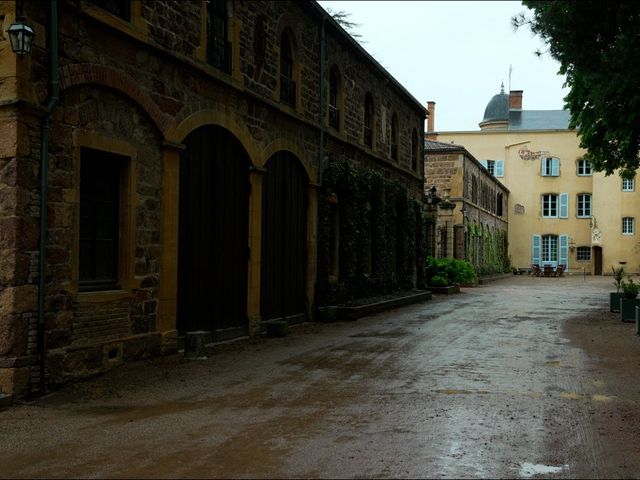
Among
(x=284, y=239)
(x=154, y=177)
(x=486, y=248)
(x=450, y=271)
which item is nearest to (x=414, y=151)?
(x=450, y=271)

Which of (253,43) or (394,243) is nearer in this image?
(253,43)

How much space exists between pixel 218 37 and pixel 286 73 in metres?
3.03

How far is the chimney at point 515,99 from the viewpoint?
2251 inches

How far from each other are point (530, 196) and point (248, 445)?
157 ft

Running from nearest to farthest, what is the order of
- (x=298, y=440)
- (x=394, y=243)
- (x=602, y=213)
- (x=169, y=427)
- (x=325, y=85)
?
(x=298, y=440) < (x=169, y=427) < (x=325, y=85) < (x=394, y=243) < (x=602, y=213)

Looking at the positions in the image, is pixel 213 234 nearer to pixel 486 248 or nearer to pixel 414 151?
pixel 414 151

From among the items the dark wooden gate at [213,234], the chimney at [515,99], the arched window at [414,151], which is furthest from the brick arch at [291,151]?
the chimney at [515,99]

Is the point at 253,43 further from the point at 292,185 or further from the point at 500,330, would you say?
the point at 500,330

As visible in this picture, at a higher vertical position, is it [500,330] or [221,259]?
[221,259]

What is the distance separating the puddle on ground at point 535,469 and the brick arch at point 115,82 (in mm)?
6212

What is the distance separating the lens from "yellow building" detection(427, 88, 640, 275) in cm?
4647

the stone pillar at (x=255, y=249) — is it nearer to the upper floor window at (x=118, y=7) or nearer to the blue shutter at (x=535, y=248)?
the upper floor window at (x=118, y=7)

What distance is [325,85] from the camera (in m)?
16.5

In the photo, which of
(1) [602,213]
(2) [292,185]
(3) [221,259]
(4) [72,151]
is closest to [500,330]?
(2) [292,185]
